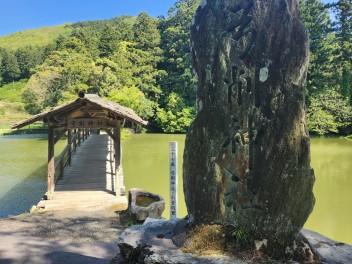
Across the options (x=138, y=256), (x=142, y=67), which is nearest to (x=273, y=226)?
A: (x=138, y=256)

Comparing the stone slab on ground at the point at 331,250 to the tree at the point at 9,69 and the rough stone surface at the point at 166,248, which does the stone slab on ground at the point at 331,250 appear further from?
the tree at the point at 9,69

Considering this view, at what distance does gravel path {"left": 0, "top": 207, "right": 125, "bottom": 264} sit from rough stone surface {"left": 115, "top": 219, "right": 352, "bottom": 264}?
5.45 feet

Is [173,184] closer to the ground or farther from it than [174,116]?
closer to the ground

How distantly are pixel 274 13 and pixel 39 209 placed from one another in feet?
21.5

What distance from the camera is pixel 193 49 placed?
314cm

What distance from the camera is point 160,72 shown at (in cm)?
3628

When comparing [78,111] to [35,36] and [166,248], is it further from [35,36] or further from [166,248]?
[35,36]

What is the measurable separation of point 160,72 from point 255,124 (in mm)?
34156

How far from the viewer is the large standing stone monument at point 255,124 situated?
2727 mm

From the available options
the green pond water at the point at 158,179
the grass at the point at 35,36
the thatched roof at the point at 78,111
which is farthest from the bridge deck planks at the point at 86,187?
the grass at the point at 35,36

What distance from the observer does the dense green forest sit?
91.2 feet

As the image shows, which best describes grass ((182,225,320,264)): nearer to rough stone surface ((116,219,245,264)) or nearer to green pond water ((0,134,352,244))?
rough stone surface ((116,219,245,264))

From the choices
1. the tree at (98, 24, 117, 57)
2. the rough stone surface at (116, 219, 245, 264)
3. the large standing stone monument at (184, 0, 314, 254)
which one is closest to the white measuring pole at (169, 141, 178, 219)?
the rough stone surface at (116, 219, 245, 264)

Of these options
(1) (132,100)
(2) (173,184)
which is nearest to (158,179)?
(2) (173,184)
